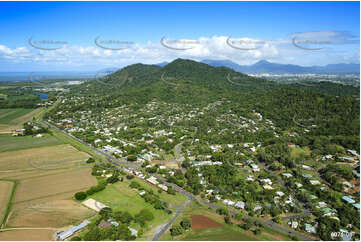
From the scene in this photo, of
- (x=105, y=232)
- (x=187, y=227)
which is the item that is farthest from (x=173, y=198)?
(x=105, y=232)

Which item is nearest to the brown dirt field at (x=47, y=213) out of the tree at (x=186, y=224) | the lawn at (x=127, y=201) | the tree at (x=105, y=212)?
the tree at (x=105, y=212)

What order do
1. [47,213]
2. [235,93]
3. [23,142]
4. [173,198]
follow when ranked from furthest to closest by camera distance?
[235,93]
[23,142]
[173,198]
[47,213]

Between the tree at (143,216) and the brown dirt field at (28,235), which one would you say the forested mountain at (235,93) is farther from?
the brown dirt field at (28,235)

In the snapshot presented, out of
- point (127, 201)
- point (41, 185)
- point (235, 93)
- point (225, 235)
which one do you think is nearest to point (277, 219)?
point (225, 235)

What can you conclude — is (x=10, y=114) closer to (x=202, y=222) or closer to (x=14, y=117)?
(x=14, y=117)

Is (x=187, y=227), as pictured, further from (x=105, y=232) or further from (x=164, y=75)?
(x=164, y=75)

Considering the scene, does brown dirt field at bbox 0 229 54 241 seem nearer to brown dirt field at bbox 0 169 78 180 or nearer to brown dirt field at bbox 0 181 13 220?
brown dirt field at bbox 0 181 13 220
